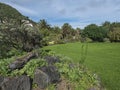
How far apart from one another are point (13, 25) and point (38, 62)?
3054 mm

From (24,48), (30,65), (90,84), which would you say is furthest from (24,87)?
(24,48)

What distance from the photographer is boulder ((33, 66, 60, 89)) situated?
21.2 ft

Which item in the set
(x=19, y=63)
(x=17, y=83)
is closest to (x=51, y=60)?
(x=19, y=63)

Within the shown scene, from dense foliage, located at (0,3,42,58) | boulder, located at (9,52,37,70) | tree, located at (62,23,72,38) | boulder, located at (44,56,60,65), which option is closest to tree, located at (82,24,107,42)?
tree, located at (62,23,72,38)

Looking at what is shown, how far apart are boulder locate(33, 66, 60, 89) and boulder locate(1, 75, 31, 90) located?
31 centimetres

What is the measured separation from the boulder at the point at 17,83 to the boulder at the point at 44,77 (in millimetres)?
306

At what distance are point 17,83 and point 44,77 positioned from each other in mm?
843

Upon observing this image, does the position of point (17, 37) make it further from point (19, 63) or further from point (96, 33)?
point (96, 33)

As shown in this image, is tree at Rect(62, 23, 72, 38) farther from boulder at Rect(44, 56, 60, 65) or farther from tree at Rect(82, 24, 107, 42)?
boulder at Rect(44, 56, 60, 65)

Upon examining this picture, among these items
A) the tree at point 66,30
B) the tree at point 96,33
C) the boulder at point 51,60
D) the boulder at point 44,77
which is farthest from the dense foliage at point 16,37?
the tree at point 66,30

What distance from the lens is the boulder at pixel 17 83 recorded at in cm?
614

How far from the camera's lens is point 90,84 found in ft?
22.7

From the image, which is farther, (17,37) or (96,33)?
(96,33)

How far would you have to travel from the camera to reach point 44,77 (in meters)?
6.44
